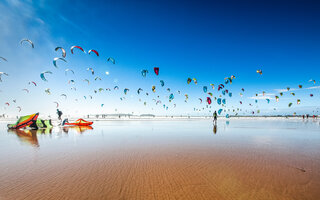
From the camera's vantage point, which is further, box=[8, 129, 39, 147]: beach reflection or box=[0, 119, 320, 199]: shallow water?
box=[8, 129, 39, 147]: beach reflection

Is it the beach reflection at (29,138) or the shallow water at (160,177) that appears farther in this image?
the beach reflection at (29,138)

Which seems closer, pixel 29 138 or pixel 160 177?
pixel 160 177

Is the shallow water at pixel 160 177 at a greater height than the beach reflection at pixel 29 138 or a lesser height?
lesser

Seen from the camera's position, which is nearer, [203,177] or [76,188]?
[76,188]

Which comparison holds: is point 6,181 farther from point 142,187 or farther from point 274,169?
point 274,169

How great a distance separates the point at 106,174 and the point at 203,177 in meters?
2.76

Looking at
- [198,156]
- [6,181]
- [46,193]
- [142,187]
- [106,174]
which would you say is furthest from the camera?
[198,156]

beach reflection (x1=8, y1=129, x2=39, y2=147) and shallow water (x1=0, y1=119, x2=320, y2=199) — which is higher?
beach reflection (x1=8, y1=129, x2=39, y2=147)

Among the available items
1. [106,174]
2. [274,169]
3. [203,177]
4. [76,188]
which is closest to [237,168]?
[274,169]

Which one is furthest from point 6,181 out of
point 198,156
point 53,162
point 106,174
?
point 198,156

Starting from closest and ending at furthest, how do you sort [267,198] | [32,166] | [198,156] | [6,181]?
[267,198] < [6,181] < [32,166] < [198,156]

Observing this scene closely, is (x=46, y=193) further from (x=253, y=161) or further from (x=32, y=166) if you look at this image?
(x=253, y=161)

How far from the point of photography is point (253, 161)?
557 cm

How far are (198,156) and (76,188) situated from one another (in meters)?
4.47
